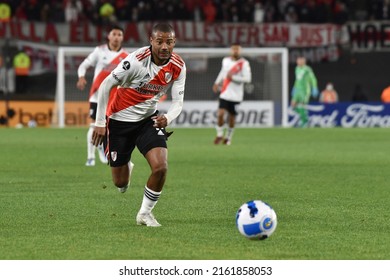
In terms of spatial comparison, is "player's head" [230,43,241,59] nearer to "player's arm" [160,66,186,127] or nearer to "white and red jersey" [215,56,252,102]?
"white and red jersey" [215,56,252,102]

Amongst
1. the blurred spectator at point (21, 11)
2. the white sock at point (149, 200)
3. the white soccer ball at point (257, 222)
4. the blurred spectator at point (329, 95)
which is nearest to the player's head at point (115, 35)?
the white sock at point (149, 200)

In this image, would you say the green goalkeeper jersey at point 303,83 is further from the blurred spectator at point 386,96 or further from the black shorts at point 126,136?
the black shorts at point 126,136

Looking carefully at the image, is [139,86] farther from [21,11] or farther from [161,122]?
[21,11]

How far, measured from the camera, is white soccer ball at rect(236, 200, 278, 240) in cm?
894

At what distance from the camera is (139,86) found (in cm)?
1064

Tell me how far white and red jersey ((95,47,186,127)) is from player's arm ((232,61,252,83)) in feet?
46.7

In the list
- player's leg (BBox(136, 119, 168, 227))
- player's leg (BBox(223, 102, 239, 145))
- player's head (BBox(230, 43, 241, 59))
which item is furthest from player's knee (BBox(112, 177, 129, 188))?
player's leg (BBox(223, 102, 239, 145))

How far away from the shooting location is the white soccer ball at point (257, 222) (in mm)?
8938

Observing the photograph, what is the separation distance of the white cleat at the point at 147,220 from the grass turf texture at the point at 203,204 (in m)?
0.15

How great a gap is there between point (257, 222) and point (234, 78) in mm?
16469

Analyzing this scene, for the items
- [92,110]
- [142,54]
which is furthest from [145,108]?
[92,110]

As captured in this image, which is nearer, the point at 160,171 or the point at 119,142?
the point at 160,171

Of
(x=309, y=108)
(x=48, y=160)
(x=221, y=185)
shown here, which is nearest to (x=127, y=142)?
(x=221, y=185)

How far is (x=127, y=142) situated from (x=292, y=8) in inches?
1123
